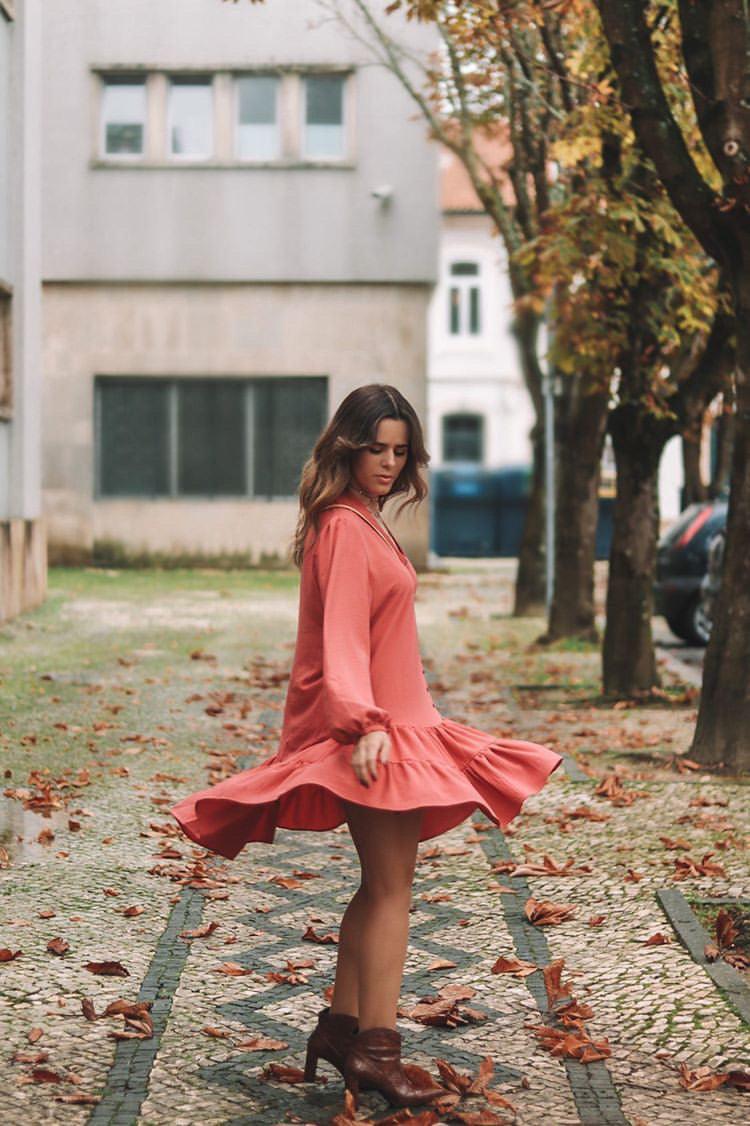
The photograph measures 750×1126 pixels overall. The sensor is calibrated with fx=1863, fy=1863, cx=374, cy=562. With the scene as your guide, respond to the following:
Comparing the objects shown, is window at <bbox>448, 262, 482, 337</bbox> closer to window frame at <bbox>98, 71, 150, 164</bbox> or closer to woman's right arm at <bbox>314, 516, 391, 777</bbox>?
window frame at <bbox>98, 71, 150, 164</bbox>

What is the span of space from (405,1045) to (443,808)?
3.19ft

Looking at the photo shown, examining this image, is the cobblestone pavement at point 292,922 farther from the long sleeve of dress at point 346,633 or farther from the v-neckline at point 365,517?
the v-neckline at point 365,517

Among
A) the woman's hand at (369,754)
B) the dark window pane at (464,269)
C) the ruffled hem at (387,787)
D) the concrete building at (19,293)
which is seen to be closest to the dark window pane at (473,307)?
the dark window pane at (464,269)

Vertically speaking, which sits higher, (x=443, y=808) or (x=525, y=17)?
(x=525, y=17)

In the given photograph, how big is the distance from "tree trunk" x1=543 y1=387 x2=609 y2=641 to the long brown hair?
13.0 m

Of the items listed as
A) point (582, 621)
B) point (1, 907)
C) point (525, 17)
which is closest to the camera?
point (1, 907)

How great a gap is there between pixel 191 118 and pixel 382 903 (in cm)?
2601

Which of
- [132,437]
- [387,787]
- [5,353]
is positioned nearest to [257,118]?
[132,437]

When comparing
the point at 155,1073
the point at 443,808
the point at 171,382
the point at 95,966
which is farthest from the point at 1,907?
the point at 171,382

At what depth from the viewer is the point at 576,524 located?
17.6 meters

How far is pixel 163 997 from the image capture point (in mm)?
5492

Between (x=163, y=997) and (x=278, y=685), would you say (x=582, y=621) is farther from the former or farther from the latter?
(x=163, y=997)

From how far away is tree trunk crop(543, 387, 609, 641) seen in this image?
17453mm

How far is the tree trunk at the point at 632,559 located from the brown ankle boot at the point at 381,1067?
29.3 feet
